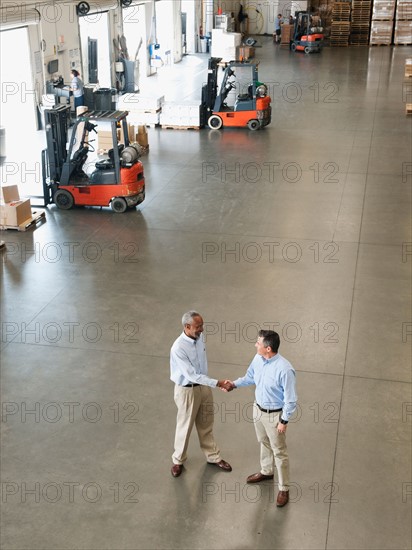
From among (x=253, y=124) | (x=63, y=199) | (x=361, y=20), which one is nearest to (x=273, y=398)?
(x=63, y=199)

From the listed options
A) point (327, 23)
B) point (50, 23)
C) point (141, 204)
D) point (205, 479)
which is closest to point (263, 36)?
point (327, 23)

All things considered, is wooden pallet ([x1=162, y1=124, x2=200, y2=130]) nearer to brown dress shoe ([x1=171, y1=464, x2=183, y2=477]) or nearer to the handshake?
brown dress shoe ([x1=171, y1=464, x2=183, y2=477])

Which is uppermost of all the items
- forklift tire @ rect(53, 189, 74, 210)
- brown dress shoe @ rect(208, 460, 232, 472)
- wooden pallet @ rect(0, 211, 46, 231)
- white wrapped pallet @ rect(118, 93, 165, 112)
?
white wrapped pallet @ rect(118, 93, 165, 112)

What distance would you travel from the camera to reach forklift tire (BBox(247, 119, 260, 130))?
19047 millimetres

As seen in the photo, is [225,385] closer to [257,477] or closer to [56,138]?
[257,477]

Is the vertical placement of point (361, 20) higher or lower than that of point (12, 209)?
higher

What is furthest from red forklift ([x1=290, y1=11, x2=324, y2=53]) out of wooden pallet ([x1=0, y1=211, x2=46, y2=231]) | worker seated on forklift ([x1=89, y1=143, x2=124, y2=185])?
wooden pallet ([x1=0, y1=211, x2=46, y2=231])

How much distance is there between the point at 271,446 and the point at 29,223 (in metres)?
7.74

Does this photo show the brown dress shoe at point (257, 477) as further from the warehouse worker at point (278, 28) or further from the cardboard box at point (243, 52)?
the warehouse worker at point (278, 28)

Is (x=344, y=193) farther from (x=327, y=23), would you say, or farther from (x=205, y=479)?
(x=327, y=23)

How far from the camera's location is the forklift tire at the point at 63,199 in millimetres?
13047

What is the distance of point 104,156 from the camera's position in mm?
16547

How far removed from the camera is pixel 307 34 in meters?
34.9

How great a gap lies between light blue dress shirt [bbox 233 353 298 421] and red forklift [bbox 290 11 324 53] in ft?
102
